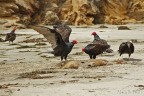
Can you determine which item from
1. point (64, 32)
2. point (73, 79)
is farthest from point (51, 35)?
point (64, 32)

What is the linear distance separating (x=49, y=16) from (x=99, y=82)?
3275 cm

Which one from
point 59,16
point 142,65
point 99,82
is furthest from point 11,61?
point 59,16

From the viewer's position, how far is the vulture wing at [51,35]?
11.7 metres

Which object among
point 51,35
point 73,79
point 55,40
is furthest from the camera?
point 55,40

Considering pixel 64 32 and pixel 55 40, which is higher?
pixel 64 32

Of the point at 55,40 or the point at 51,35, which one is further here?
the point at 55,40

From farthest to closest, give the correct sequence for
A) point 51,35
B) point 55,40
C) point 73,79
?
point 55,40 < point 51,35 < point 73,79

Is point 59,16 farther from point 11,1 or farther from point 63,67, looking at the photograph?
point 63,67

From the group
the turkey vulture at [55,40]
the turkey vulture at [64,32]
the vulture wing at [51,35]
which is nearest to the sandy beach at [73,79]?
the turkey vulture at [55,40]

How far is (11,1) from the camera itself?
41562mm

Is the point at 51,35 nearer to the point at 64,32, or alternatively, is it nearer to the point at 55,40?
the point at 55,40

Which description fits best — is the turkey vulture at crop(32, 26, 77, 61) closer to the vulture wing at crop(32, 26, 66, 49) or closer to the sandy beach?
the vulture wing at crop(32, 26, 66, 49)

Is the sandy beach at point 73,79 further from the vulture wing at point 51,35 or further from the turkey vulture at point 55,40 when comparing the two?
the vulture wing at point 51,35

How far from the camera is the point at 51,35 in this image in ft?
39.7
